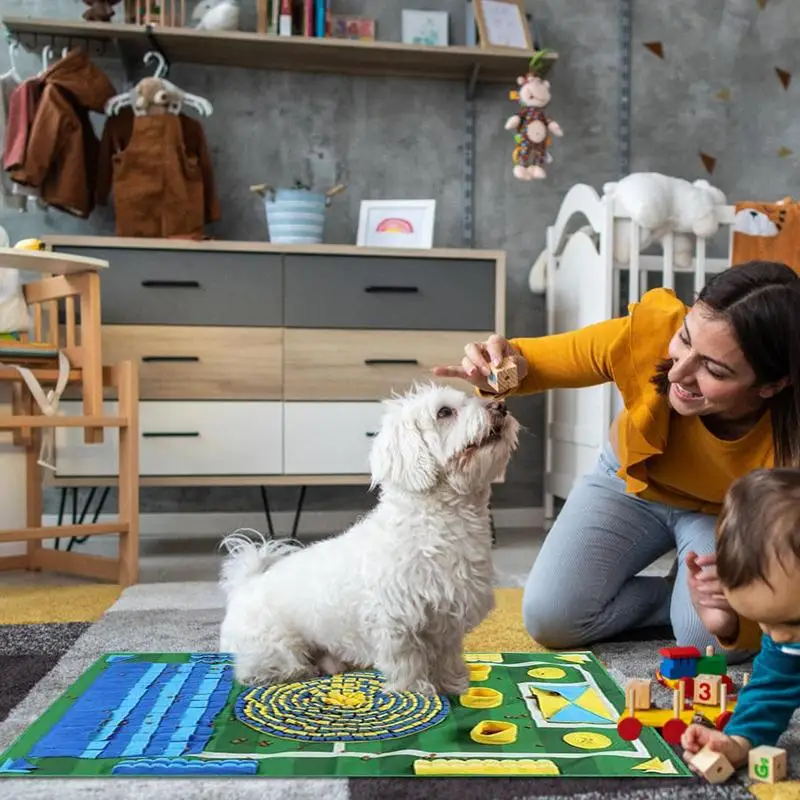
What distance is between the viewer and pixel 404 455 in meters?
1.34

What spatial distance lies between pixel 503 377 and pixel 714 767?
0.67m

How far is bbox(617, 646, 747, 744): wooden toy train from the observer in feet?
3.96

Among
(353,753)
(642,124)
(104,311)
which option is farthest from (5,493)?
(642,124)

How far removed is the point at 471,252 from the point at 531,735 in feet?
6.28

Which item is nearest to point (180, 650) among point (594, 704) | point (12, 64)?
point (594, 704)

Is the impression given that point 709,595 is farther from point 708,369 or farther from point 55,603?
point 55,603

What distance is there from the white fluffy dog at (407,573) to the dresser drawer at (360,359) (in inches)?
54.8

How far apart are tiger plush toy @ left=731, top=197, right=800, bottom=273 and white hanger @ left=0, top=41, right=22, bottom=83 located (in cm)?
250

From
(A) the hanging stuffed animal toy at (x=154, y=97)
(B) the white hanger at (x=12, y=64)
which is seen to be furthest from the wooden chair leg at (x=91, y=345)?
(B) the white hanger at (x=12, y=64)

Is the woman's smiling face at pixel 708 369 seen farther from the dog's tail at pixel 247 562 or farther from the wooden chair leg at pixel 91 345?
the wooden chair leg at pixel 91 345

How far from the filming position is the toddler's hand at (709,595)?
4.30 feet

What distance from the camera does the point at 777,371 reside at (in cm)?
133

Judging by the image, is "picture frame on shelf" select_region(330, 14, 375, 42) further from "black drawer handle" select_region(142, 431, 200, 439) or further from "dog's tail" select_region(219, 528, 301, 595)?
"dog's tail" select_region(219, 528, 301, 595)

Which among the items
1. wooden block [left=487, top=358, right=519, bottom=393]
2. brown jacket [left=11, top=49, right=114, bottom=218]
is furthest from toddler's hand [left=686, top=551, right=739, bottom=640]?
brown jacket [left=11, top=49, right=114, bottom=218]
